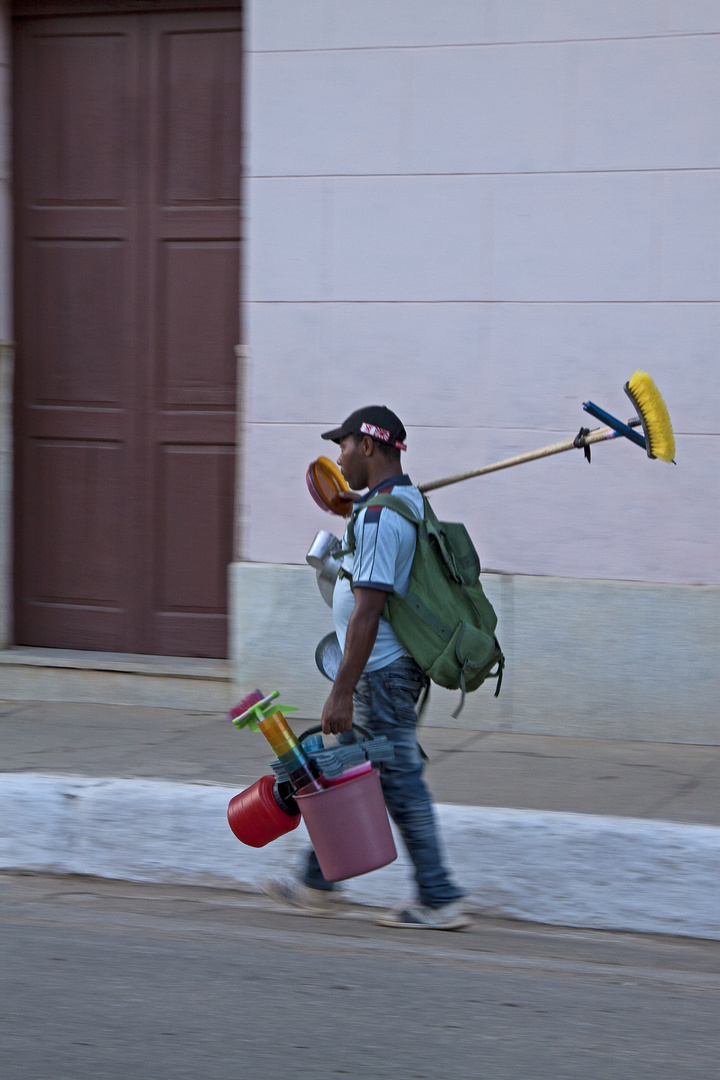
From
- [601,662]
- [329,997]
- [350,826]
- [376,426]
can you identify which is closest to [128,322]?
[601,662]

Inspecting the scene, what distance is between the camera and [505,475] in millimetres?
6871

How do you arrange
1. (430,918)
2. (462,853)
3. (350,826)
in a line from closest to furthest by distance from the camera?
(350,826) → (430,918) → (462,853)

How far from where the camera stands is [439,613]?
15.0ft

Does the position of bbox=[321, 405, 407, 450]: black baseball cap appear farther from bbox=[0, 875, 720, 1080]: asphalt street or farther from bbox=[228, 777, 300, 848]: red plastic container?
bbox=[0, 875, 720, 1080]: asphalt street

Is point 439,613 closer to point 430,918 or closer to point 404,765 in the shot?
point 404,765

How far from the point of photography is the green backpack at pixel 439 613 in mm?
4531

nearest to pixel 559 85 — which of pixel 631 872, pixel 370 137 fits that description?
pixel 370 137

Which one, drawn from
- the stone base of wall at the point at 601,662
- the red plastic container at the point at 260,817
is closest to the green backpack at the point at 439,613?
the red plastic container at the point at 260,817

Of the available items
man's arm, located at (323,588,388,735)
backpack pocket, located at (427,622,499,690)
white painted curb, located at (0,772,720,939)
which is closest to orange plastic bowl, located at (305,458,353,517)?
man's arm, located at (323,588,388,735)

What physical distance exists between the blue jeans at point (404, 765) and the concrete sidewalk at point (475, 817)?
1.45 feet

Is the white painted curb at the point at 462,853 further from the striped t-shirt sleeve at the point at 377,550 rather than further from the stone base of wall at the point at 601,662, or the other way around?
the stone base of wall at the point at 601,662

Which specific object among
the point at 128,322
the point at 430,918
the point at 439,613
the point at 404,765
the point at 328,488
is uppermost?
the point at 128,322

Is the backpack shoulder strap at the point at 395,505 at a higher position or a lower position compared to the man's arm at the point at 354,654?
higher

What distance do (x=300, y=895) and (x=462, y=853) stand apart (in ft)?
2.04
